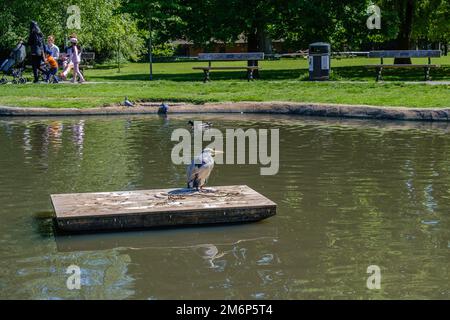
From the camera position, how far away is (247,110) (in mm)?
20797

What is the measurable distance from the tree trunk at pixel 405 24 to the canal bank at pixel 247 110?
51.7 feet

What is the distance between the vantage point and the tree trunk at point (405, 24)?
3512 cm

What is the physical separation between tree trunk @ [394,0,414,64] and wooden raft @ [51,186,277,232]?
26983 mm

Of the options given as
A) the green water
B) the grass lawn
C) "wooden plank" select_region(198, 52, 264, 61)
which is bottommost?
the green water

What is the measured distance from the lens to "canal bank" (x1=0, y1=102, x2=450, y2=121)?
19.4 metres

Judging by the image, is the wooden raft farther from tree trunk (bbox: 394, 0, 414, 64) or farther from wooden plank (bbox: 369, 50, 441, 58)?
tree trunk (bbox: 394, 0, 414, 64)

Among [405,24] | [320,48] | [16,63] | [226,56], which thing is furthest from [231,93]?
[405,24]

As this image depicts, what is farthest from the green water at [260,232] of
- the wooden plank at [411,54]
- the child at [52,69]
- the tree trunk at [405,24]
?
the tree trunk at [405,24]

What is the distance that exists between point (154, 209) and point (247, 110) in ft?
A: 39.6

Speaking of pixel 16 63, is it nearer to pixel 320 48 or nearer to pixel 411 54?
pixel 320 48

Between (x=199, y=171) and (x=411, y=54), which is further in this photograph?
(x=411, y=54)

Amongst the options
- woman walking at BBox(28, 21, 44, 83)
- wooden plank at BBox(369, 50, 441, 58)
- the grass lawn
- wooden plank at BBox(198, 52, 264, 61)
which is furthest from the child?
wooden plank at BBox(369, 50, 441, 58)

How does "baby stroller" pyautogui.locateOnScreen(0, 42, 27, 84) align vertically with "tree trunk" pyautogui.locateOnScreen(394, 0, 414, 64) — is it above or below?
below
